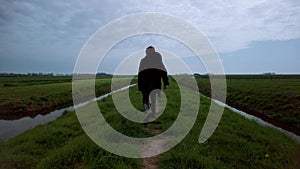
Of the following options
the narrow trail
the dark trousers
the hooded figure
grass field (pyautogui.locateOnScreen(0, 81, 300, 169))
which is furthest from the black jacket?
the narrow trail

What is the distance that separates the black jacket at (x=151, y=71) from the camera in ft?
26.2

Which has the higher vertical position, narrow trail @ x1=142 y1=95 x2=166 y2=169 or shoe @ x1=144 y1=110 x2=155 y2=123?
shoe @ x1=144 y1=110 x2=155 y2=123

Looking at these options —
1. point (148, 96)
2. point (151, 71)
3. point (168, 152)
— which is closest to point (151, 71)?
point (151, 71)

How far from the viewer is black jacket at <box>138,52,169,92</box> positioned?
8.00m

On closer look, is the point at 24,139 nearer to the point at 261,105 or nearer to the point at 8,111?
the point at 8,111

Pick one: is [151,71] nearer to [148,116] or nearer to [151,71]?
[151,71]

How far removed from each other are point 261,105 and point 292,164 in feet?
54.3

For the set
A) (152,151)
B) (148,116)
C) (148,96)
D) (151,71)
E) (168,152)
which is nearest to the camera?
(168,152)

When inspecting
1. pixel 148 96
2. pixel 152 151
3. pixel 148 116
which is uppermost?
pixel 148 96

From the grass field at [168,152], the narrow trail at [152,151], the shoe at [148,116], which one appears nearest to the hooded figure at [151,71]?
the shoe at [148,116]

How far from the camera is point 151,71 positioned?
809 cm

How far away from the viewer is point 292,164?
6.24 metres

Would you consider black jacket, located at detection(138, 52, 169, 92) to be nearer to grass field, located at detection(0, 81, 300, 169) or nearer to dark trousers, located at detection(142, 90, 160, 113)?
dark trousers, located at detection(142, 90, 160, 113)

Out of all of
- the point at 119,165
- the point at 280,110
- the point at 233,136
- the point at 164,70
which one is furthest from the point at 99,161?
the point at 280,110
